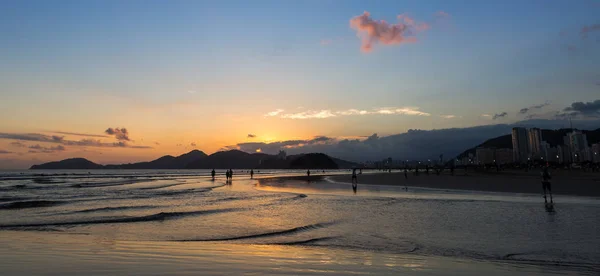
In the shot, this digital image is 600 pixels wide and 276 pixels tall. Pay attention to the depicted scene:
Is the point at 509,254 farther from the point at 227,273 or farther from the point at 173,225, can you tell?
the point at 173,225

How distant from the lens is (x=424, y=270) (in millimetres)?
7273

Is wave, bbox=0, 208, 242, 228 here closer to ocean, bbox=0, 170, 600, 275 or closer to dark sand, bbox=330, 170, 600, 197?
ocean, bbox=0, 170, 600, 275

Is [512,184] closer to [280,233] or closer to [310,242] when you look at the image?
[280,233]

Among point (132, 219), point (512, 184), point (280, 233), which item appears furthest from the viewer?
point (512, 184)

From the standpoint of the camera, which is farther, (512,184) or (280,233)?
(512,184)

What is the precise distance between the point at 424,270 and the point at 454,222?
784cm

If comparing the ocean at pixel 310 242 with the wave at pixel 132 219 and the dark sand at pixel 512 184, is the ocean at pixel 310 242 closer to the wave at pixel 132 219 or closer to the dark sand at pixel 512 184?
the wave at pixel 132 219

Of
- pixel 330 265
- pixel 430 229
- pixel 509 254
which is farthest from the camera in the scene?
pixel 430 229

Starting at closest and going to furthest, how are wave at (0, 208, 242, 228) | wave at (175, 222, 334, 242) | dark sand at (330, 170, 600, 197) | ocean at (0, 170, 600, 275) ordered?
ocean at (0, 170, 600, 275) < wave at (175, 222, 334, 242) < wave at (0, 208, 242, 228) < dark sand at (330, 170, 600, 197)

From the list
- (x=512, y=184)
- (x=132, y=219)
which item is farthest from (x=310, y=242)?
(x=512, y=184)

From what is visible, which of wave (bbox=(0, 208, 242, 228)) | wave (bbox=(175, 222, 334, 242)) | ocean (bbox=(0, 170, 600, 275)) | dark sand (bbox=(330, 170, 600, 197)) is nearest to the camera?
ocean (bbox=(0, 170, 600, 275))

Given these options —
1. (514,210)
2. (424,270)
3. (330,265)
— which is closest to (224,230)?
(330,265)

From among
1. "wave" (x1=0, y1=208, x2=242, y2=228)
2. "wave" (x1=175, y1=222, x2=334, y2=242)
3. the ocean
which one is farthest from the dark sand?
"wave" (x1=0, y1=208, x2=242, y2=228)

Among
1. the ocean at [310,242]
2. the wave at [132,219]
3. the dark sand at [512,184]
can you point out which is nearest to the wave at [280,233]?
the ocean at [310,242]
